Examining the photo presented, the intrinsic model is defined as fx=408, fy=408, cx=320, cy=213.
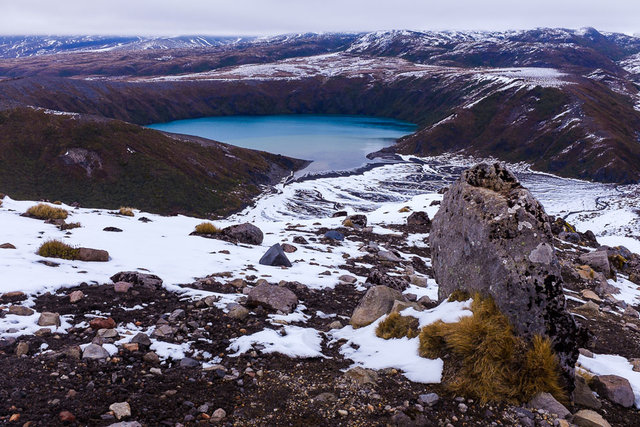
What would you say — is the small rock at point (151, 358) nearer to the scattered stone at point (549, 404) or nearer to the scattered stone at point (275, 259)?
the scattered stone at point (549, 404)

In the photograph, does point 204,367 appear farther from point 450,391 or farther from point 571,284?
point 571,284

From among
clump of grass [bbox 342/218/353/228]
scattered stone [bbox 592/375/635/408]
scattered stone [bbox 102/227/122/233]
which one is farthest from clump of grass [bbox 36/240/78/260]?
clump of grass [bbox 342/218/353/228]

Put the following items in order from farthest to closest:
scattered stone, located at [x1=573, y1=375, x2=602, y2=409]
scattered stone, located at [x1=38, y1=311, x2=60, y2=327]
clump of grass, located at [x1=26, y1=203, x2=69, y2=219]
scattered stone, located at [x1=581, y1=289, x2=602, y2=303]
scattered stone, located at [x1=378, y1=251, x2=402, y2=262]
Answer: scattered stone, located at [x1=378, y1=251, x2=402, y2=262] → clump of grass, located at [x1=26, y1=203, x2=69, y2=219] → scattered stone, located at [x1=581, y1=289, x2=602, y2=303] → scattered stone, located at [x1=38, y1=311, x2=60, y2=327] → scattered stone, located at [x1=573, y1=375, x2=602, y2=409]

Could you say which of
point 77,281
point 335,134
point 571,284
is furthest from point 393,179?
point 77,281

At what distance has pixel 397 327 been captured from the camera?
779cm

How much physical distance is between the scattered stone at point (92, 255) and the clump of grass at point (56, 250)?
123 mm

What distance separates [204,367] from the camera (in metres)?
6.66

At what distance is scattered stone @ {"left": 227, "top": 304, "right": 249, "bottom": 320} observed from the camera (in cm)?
862

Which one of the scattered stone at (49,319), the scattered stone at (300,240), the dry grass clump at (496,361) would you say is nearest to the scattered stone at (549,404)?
the dry grass clump at (496,361)

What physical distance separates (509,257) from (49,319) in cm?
813

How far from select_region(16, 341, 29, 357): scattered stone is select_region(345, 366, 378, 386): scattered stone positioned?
502cm

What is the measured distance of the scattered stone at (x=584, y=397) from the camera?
236 inches

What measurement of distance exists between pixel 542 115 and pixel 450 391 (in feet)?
460

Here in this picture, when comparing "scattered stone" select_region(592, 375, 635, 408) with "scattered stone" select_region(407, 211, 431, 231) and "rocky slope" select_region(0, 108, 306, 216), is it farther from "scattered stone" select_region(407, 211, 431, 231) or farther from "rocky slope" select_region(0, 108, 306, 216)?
"rocky slope" select_region(0, 108, 306, 216)
